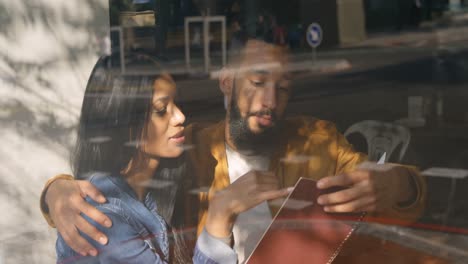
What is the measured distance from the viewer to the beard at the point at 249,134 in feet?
10.2

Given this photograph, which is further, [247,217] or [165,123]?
[165,123]

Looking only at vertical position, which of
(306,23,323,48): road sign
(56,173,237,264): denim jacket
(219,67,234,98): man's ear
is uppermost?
(306,23,323,48): road sign

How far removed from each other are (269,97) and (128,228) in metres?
0.90

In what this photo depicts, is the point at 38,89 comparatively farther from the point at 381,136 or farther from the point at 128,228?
the point at 381,136

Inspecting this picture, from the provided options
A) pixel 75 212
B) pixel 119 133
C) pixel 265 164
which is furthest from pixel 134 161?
pixel 265 164

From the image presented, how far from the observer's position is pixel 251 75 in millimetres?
3107

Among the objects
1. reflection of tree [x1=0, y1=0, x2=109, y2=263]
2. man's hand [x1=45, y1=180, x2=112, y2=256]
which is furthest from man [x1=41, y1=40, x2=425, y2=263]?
reflection of tree [x1=0, y1=0, x2=109, y2=263]

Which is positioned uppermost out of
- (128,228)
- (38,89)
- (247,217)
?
(38,89)

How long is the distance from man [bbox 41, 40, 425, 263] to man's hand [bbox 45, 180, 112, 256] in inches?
18.5

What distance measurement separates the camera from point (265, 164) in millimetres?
3160

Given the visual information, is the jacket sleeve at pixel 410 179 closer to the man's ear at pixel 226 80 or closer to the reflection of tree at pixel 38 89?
the man's ear at pixel 226 80

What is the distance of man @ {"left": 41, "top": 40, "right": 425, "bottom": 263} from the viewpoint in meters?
3.01

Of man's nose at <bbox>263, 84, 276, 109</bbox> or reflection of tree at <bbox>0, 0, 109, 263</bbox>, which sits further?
reflection of tree at <bbox>0, 0, 109, 263</bbox>

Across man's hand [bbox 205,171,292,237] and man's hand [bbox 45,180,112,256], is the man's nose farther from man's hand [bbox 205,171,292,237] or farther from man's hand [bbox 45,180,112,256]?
man's hand [bbox 45,180,112,256]
